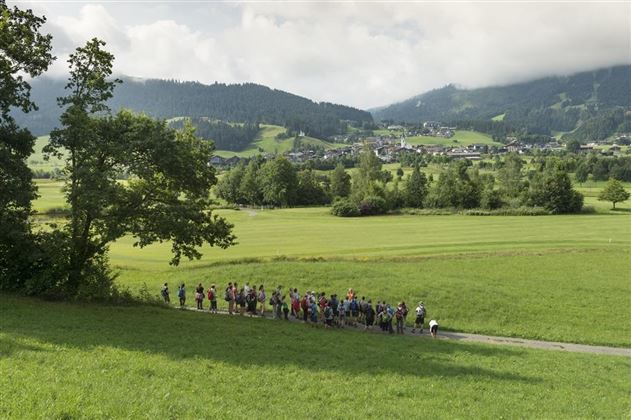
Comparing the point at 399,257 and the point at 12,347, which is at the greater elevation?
the point at 12,347

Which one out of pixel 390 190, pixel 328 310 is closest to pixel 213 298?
pixel 328 310

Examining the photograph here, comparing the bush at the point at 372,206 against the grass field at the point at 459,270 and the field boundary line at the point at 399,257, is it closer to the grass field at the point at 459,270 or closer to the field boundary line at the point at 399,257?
the grass field at the point at 459,270

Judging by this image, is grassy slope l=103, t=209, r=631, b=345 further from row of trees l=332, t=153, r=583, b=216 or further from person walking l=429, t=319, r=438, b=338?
row of trees l=332, t=153, r=583, b=216

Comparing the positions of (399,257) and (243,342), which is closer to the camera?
(243,342)

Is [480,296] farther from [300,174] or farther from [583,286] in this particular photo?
[300,174]

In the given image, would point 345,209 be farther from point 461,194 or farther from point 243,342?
point 243,342

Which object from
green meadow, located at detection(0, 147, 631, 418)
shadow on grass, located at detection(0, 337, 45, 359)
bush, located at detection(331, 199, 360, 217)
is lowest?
green meadow, located at detection(0, 147, 631, 418)

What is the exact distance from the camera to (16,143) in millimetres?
28656

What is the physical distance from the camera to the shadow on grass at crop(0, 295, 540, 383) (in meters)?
20.9

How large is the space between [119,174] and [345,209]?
81.1m

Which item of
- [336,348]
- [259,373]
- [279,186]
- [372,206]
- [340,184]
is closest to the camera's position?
[259,373]

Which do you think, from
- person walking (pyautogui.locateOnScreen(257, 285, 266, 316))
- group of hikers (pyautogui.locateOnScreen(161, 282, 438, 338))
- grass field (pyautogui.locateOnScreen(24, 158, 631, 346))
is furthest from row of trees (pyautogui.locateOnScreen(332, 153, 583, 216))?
person walking (pyautogui.locateOnScreen(257, 285, 266, 316))

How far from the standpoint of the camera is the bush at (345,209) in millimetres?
107438

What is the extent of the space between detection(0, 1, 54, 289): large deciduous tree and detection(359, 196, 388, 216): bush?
3434 inches
